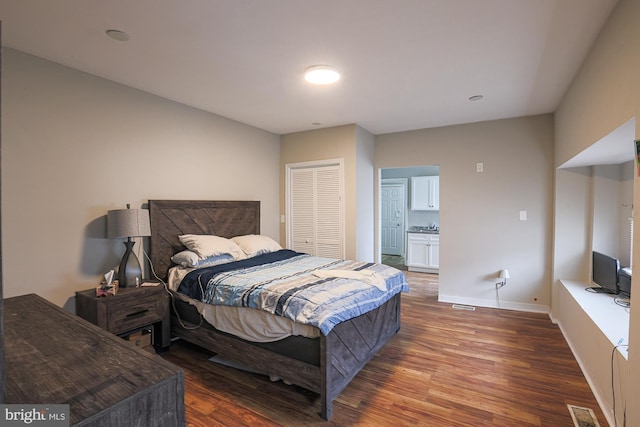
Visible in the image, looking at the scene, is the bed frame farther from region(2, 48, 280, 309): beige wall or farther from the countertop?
the countertop

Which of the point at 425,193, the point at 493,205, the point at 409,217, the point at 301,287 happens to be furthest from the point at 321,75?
the point at 409,217

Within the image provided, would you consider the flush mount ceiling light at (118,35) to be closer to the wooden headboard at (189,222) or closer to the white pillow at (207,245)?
the wooden headboard at (189,222)

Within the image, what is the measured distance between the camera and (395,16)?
6.52ft

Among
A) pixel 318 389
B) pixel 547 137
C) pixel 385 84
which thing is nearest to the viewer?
pixel 318 389

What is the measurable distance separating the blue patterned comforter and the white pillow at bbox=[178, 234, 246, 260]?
21 centimetres

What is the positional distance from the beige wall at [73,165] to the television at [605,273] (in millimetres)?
4131

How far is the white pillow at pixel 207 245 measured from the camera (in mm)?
3354

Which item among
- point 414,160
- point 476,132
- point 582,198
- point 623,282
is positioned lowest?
point 623,282

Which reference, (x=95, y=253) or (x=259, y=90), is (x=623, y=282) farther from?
(x=95, y=253)

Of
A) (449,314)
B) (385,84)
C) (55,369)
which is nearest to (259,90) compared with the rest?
(385,84)

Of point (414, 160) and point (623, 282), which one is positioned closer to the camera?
point (623, 282)

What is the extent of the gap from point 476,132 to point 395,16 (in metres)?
2.90

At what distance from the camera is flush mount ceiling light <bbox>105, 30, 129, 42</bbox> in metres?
2.17

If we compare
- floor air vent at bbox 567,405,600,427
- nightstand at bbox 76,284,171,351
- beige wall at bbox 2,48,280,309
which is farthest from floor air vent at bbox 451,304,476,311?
beige wall at bbox 2,48,280,309
